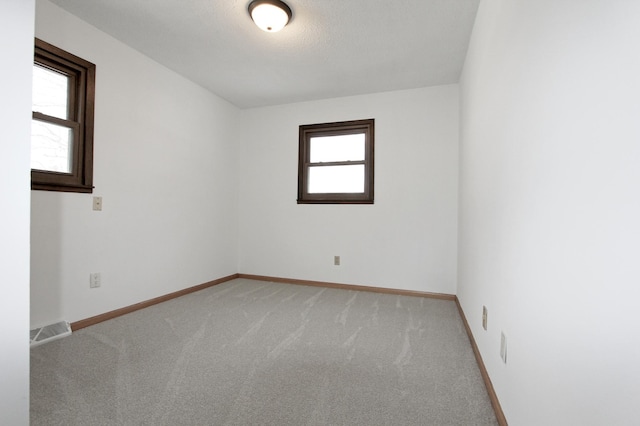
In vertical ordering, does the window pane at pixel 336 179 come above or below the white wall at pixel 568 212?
above

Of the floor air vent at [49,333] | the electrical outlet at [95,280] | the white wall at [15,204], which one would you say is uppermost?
the white wall at [15,204]

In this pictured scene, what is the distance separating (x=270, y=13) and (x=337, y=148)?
6.53 ft

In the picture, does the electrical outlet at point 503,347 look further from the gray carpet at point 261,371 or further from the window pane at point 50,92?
the window pane at point 50,92

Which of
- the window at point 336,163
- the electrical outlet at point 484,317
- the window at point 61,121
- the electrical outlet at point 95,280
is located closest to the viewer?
the electrical outlet at point 484,317

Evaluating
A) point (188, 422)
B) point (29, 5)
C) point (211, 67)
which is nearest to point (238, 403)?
point (188, 422)

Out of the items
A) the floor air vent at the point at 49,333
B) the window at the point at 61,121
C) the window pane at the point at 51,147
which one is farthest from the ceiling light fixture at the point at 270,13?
the floor air vent at the point at 49,333

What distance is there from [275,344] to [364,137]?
2.67 metres

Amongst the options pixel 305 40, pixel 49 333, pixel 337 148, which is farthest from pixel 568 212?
pixel 337 148

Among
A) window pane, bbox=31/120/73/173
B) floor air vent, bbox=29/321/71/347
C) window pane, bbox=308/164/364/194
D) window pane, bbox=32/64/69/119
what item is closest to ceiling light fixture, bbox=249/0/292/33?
window pane, bbox=32/64/69/119

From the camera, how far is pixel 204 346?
2031 mm

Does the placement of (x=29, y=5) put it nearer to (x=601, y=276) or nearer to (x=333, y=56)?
(x=601, y=276)

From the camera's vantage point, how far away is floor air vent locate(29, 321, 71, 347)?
1.99 metres

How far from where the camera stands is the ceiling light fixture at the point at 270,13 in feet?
6.67

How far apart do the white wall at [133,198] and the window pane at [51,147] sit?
185 millimetres
